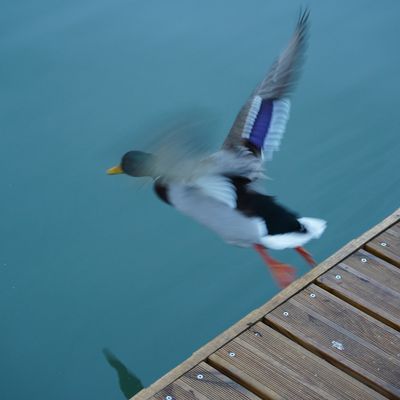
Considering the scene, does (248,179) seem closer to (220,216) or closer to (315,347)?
(220,216)

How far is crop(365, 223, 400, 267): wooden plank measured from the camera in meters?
2.77

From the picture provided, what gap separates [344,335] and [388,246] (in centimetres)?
45

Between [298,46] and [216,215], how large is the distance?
75 centimetres

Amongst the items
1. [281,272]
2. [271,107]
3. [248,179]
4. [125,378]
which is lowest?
[125,378]

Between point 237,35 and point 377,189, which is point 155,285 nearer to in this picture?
point 377,189

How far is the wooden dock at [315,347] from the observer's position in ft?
7.61

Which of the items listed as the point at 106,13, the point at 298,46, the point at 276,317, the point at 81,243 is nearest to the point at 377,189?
the point at 298,46

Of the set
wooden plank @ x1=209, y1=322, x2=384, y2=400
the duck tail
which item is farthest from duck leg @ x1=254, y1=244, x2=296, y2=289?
wooden plank @ x1=209, y1=322, x2=384, y2=400

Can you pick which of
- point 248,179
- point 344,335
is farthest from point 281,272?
point 344,335

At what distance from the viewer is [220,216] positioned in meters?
2.99

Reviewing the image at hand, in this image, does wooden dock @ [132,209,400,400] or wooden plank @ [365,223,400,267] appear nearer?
wooden dock @ [132,209,400,400]

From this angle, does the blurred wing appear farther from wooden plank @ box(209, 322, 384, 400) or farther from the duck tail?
wooden plank @ box(209, 322, 384, 400)

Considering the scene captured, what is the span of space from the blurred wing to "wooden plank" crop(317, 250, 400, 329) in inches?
23.3

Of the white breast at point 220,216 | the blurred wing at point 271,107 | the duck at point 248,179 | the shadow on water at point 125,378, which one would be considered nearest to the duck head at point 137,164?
the duck at point 248,179
